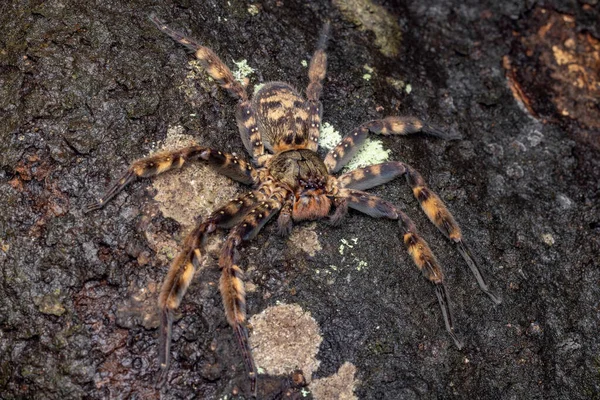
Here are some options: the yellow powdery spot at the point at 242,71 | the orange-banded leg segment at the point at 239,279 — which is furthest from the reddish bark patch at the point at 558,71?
the orange-banded leg segment at the point at 239,279

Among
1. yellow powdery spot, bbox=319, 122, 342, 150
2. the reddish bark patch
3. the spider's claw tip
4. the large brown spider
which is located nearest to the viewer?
the large brown spider

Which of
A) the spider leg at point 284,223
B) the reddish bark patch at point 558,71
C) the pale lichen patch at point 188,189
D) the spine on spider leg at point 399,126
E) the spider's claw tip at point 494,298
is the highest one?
the reddish bark patch at point 558,71

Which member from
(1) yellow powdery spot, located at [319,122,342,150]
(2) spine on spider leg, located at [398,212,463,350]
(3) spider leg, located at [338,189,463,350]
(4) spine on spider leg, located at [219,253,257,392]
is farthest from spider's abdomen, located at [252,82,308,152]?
(4) spine on spider leg, located at [219,253,257,392]

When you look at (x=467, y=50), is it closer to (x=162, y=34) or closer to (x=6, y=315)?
(x=162, y=34)

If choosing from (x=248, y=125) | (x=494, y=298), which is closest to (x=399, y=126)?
(x=248, y=125)

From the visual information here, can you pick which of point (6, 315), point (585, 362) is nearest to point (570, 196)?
point (585, 362)

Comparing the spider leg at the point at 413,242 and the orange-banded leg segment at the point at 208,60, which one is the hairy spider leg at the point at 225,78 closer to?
the orange-banded leg segment at the point at 208,60

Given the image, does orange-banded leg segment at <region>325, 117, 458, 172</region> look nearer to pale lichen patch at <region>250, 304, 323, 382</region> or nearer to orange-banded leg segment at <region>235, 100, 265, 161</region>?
orange-banded leg segment at <region>235, 100, 265, 161</region>
